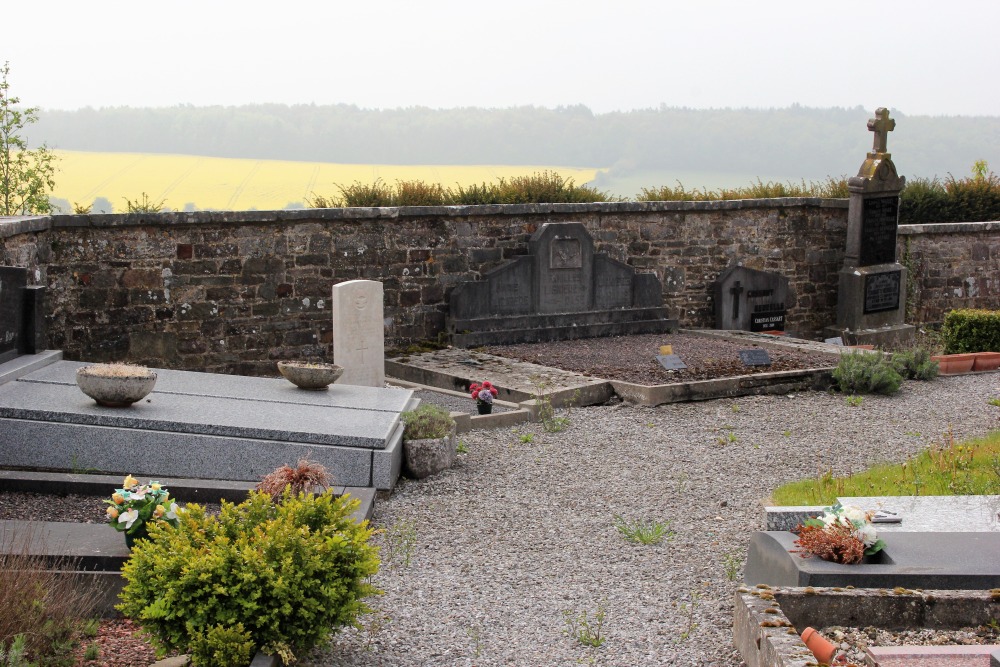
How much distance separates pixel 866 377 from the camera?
37.0 ft

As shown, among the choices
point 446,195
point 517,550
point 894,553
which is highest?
point 446,195

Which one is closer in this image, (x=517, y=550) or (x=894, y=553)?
(x=894, y=553)

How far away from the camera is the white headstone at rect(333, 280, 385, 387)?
1002 centimetres

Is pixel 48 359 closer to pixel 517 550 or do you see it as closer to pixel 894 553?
pixel 517 550

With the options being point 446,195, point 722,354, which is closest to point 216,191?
point 446,195

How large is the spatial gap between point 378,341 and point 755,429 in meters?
3.60

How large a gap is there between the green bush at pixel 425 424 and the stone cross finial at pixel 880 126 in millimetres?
9700

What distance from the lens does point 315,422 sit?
7.67 m

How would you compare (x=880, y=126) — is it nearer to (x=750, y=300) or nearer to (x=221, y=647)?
(x=750, y=300)

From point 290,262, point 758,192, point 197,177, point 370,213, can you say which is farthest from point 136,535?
point 197,177

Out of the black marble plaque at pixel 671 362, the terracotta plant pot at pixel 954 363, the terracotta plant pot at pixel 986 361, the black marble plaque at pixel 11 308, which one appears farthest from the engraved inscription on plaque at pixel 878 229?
the black marble plaque at pixel 11 308

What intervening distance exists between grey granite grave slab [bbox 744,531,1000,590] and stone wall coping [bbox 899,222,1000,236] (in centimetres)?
1220

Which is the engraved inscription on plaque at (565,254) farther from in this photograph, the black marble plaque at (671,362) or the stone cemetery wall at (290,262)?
the black marble plaque at (671,362)

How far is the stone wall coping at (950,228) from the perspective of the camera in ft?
54.8
